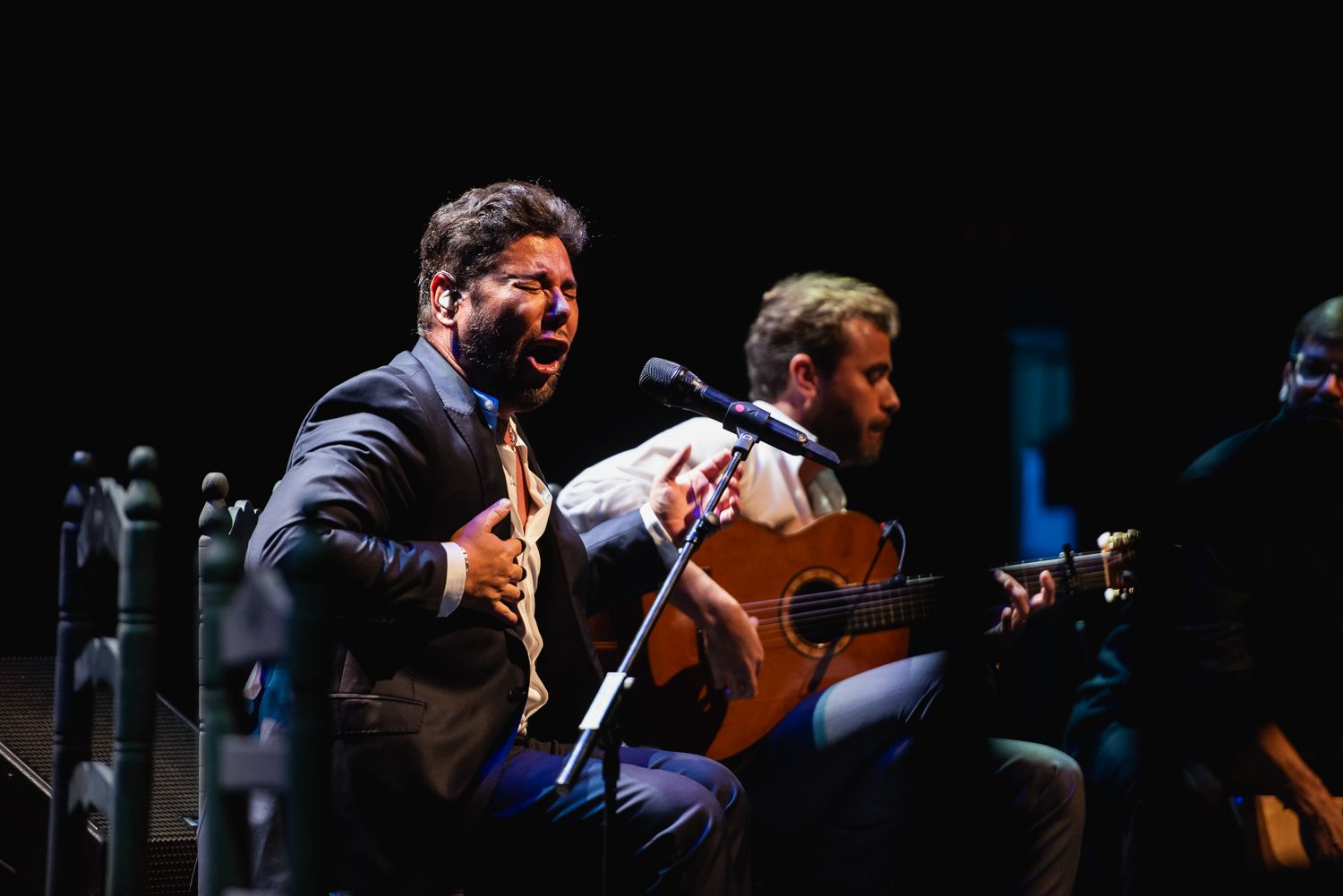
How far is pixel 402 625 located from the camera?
2.38 metres

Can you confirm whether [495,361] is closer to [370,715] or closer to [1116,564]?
[370,715]

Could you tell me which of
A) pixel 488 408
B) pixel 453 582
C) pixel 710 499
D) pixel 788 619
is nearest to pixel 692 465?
pixel 788 619

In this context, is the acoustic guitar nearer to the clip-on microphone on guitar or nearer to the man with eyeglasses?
the man with eyeglasses

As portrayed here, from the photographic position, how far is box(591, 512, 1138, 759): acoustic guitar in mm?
3332

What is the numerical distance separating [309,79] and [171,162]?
50cm

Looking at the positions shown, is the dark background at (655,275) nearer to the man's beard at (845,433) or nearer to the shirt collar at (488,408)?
the man's beard at (845,433)

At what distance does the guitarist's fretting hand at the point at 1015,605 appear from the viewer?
3328 millimetres

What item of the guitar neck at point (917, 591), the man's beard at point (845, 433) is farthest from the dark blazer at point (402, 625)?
the man's beard at point (845, 433)

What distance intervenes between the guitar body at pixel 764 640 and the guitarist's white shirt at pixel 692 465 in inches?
5.0

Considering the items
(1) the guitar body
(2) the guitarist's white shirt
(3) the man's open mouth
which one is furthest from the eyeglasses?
(3) the man's open mouth

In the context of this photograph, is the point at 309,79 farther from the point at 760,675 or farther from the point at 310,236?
the point at 760,675

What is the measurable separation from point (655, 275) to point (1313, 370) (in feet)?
7.31

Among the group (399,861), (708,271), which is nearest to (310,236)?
(708,271)

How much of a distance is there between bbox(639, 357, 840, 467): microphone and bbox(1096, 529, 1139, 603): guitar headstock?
1.19 m
